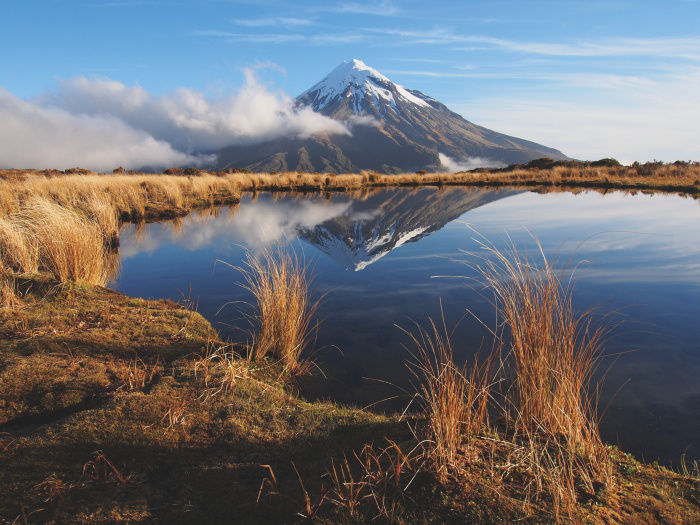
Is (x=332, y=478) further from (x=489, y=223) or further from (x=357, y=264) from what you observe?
(x=489, y=223)

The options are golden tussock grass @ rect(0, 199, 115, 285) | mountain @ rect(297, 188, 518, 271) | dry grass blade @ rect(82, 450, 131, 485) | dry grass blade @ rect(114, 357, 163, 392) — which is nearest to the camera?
dry grass blade @ rect(82, 450, 131, 485)

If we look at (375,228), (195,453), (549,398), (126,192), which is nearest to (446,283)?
(549,398)

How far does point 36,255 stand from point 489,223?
9735 mm

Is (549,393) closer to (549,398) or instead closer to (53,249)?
(549,398)

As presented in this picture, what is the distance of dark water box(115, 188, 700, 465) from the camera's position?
130 inches

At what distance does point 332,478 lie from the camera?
1.93 meters

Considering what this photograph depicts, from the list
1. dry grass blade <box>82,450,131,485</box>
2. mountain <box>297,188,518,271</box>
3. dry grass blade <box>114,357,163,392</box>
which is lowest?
dry grass blade <box>82,450,131,485</box>

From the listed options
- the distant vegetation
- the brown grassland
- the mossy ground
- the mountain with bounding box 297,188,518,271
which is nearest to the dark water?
the mountain with bounding box 297,188,518,271

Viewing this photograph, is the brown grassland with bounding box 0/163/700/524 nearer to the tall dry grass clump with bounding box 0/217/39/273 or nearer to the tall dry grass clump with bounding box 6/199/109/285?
the tall dry grass clump with bounding box 6/199/109/285

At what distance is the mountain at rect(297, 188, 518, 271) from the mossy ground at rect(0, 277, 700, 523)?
4727mm

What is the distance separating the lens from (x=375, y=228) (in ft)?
36.6

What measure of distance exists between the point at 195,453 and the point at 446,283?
4.81 metres

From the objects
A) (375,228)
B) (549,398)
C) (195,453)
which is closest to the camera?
(195,453)

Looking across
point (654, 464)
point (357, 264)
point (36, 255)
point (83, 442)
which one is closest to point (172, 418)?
point (83, 442)
